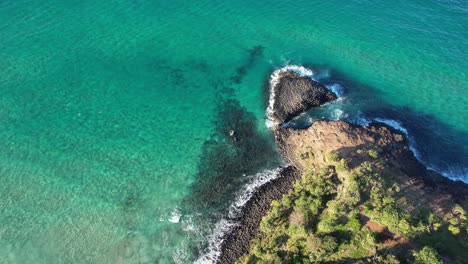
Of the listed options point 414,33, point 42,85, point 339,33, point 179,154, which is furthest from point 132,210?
point 414,33

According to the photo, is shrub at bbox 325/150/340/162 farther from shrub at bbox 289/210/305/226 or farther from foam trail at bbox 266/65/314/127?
foam trail at bbox 266/65/314/127

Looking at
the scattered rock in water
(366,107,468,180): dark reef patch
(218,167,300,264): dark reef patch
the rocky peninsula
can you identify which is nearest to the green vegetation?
the rocky peninsula

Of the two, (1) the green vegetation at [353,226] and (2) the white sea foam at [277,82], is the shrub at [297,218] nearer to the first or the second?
(1) the green vegetation at [353,226]

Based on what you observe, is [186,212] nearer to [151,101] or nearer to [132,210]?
[132,210]

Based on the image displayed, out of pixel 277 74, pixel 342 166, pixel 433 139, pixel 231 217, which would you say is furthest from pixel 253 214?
pixel 433 139

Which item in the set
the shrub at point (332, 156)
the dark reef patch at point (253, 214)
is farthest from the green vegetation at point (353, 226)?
the dark reef patch at point (253, 214)
